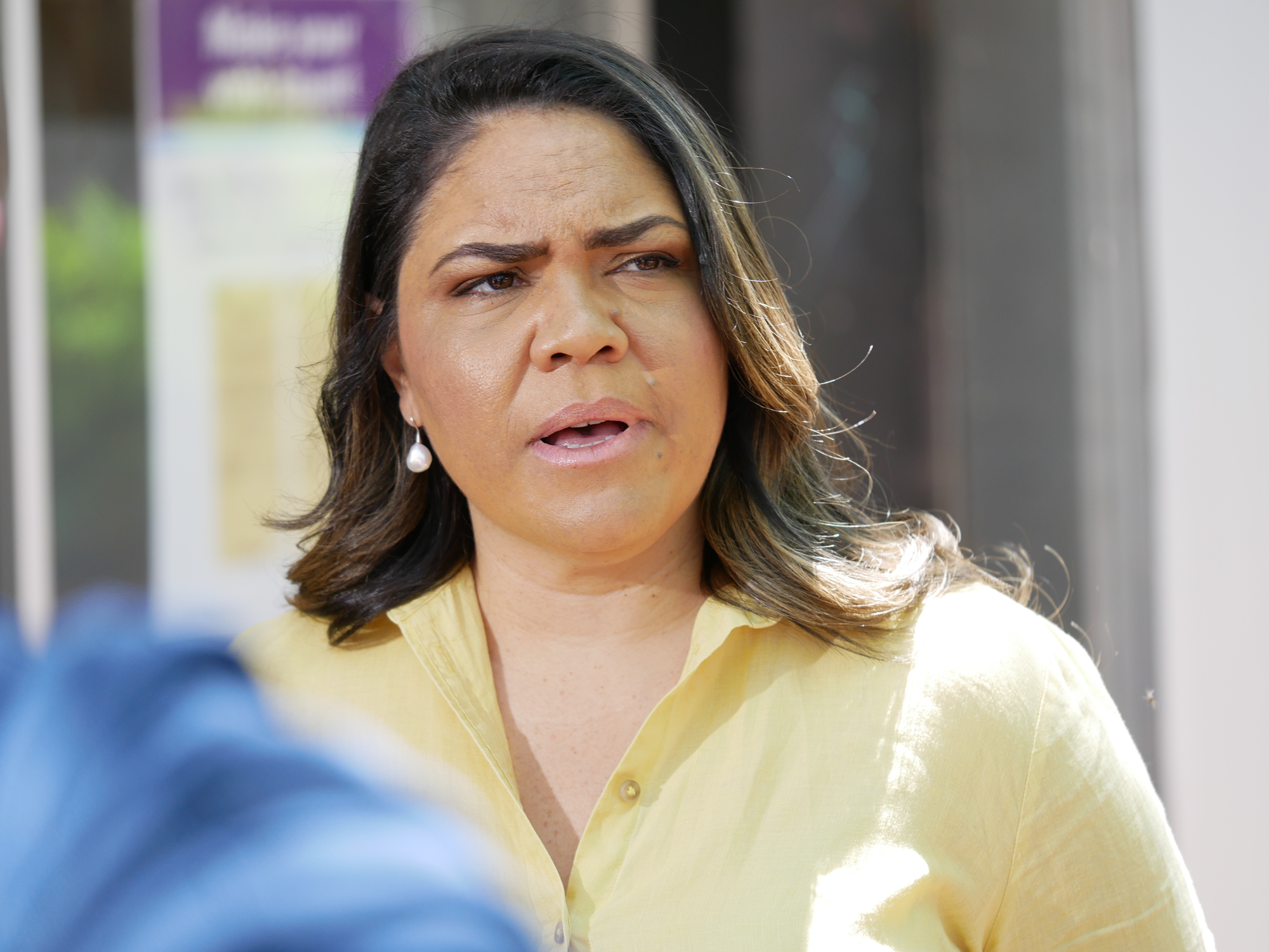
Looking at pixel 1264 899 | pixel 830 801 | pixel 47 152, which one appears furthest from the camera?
pixel 47 152

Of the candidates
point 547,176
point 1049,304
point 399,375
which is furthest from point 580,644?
point 1049,304

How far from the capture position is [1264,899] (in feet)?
9.71

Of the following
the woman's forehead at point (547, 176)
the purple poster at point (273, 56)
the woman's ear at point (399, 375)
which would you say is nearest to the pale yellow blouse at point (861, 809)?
the woman's ear at point (399, 375)

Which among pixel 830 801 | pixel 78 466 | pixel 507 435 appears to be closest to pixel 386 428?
pixel 507 435

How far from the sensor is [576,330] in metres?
1.73

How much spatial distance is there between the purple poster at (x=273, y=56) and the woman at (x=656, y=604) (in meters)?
2.04

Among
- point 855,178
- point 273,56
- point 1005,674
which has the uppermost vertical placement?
point 273,56

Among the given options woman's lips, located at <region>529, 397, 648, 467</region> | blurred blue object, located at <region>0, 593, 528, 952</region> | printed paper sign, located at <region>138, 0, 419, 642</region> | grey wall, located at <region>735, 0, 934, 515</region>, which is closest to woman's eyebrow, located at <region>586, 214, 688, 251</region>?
woman's lips, located at <region>529, 397, 648, 467</region>

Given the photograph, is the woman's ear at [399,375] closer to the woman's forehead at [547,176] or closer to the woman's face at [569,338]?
the woman's face at [569,338]

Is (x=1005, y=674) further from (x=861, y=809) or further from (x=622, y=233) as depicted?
(x=622, y=233)

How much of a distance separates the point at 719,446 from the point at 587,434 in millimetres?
318

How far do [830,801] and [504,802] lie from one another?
17.0 inches

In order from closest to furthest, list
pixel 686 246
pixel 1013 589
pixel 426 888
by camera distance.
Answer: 1. pixel 426 888
2. pixel 686 246
3. pixel 1013 589

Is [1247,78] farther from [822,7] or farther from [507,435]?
[507,435]
